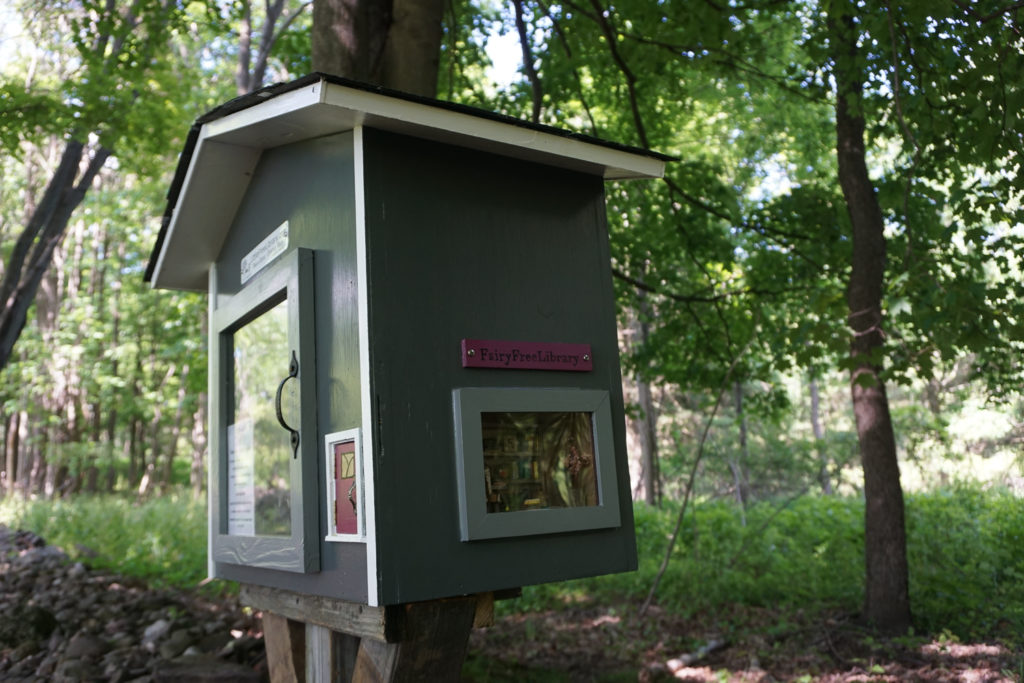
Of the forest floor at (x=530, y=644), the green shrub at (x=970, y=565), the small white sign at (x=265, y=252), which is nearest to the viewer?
the small white sign at (x=265, y=252)

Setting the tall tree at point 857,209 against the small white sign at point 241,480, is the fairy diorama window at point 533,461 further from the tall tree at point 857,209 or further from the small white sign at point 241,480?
the tall tree at point 857,209

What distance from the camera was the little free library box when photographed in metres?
2.94

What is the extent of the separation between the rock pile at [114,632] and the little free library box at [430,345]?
91.1 inches

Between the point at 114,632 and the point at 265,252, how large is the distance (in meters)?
4.45

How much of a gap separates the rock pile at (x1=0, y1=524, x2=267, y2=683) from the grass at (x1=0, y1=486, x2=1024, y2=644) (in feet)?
3.06

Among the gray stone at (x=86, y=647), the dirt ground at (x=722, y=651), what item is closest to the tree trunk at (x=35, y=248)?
the gray stone at (x=86, y=647)

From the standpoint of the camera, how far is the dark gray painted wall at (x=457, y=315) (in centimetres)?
291

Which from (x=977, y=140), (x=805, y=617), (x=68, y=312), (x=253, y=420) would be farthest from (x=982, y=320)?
(x=68, y=312)

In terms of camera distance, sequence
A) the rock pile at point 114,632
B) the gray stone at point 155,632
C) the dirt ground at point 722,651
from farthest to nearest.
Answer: the gray stone at point 155,632 < the dirt ground at point 722,651 < the rock pile at point 114,632

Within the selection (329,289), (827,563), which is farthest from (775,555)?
(329,289)

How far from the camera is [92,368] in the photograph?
21.2 metres

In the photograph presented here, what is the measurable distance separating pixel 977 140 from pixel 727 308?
5230 millimetres

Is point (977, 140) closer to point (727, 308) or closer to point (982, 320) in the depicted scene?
point (982, 320)

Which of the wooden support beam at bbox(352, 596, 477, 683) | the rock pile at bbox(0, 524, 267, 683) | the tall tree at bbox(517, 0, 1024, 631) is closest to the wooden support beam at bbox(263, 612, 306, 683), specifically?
the wooden support beam at bbox(352, 596, 477, 683)
